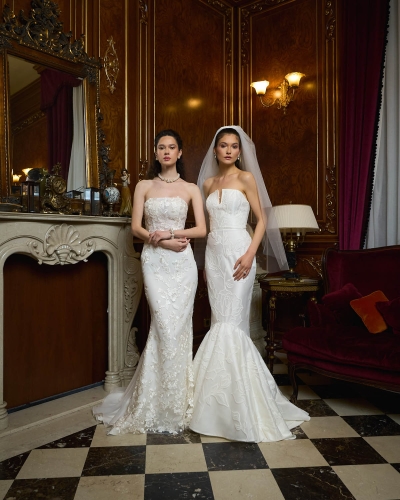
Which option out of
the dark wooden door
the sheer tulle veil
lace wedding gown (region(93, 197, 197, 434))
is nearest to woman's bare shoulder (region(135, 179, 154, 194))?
lace wedding gown (region(93, 197, 197, 434))

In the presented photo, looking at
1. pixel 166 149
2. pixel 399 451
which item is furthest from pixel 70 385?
pixel 399 451

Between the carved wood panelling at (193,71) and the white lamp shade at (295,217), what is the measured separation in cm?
121

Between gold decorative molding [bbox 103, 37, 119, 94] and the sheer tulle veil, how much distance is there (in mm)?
1207

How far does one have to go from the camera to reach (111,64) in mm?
3943

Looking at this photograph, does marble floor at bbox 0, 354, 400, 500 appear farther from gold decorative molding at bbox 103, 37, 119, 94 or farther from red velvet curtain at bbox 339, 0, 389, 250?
gold decorative molding at bbox 103, 37, 119, 94

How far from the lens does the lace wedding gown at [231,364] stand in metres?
2.64

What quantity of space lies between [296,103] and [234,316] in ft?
9.67

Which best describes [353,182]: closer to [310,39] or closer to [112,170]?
[310,39]

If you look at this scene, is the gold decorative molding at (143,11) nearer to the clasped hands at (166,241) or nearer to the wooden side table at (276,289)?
the clasped hands at (166,241)

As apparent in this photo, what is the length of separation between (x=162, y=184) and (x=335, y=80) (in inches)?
102

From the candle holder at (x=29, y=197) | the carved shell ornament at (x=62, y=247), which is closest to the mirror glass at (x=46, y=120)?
the candle holder at (x=29, y=197)

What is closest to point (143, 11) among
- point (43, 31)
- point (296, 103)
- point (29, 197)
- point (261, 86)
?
point (43, 31)

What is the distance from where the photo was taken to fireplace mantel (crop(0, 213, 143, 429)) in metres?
2.89

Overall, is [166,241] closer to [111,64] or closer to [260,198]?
[260,198]
